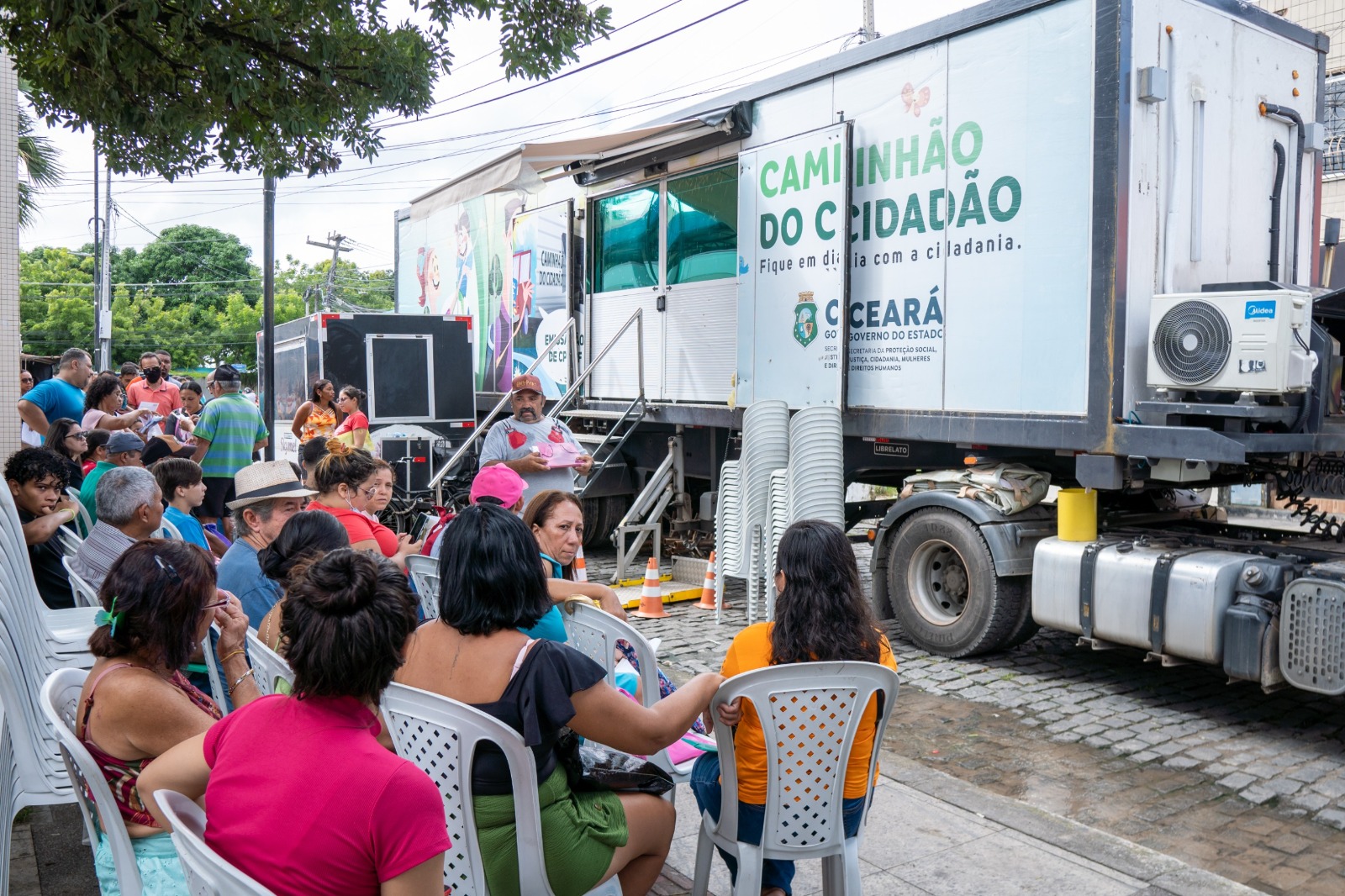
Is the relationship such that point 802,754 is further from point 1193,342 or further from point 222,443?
point 222,443

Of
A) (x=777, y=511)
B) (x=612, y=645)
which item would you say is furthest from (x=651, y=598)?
(x=612, y=645)

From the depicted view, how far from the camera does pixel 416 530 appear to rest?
9930mm

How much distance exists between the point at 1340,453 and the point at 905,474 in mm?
2840

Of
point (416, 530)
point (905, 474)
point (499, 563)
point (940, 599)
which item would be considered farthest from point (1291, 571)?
point (416, 530)

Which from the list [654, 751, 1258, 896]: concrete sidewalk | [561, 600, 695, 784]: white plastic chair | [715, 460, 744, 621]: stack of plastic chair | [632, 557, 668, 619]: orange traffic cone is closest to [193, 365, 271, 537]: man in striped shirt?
[632, 557, 668, 619]: orange traffic cone

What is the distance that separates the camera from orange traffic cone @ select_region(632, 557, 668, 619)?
26.5 ft

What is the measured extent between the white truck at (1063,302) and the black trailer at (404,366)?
4.57 meters

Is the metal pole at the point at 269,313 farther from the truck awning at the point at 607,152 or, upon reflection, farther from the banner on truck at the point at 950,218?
the banner on truck at the point at 950,218

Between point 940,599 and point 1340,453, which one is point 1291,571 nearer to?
point 1340,453

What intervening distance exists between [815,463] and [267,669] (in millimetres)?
4842

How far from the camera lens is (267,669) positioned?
2977 millimetres

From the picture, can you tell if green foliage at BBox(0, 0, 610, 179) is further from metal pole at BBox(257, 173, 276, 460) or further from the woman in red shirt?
metal pole at BBox(257, 173, 276, 460)

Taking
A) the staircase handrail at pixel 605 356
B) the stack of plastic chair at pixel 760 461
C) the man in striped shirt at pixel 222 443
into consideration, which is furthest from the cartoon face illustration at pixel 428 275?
the stack of plastic chair at pixel 760 461

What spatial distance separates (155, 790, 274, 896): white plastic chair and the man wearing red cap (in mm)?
5229
